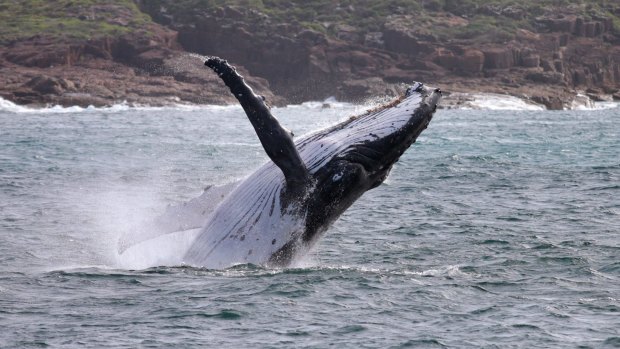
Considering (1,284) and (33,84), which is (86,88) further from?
(1,284)

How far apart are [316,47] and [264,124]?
11064 cm

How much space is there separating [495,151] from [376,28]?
87.9m

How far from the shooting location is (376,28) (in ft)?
414

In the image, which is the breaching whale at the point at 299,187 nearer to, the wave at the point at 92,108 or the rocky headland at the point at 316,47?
the wave at the point at 92,108

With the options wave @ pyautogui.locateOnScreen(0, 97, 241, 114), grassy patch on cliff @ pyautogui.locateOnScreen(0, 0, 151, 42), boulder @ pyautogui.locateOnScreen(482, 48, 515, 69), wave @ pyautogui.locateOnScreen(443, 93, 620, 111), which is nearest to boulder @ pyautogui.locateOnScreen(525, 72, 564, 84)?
boulder @ pyautogui.locateOnScreen(482, 48, 515, 69)

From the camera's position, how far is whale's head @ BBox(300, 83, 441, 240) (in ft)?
41.3

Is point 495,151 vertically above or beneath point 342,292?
beneath

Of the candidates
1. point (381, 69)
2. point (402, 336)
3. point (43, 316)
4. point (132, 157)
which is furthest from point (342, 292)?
point (381, 69)

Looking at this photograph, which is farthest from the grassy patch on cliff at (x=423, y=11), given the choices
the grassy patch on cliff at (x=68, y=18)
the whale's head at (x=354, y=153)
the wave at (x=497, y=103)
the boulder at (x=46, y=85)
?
the whale's head at (x=354, y=153)

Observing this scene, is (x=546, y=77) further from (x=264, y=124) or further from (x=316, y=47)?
(x=264, y=124)

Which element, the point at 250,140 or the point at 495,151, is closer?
the point at 495,151

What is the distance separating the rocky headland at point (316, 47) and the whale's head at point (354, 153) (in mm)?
88052

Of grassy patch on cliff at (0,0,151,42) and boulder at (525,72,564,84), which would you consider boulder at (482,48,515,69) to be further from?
grassy patch on cliff at (0,0,151,42)

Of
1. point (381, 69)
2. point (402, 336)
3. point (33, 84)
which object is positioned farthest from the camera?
point (381, 69)
